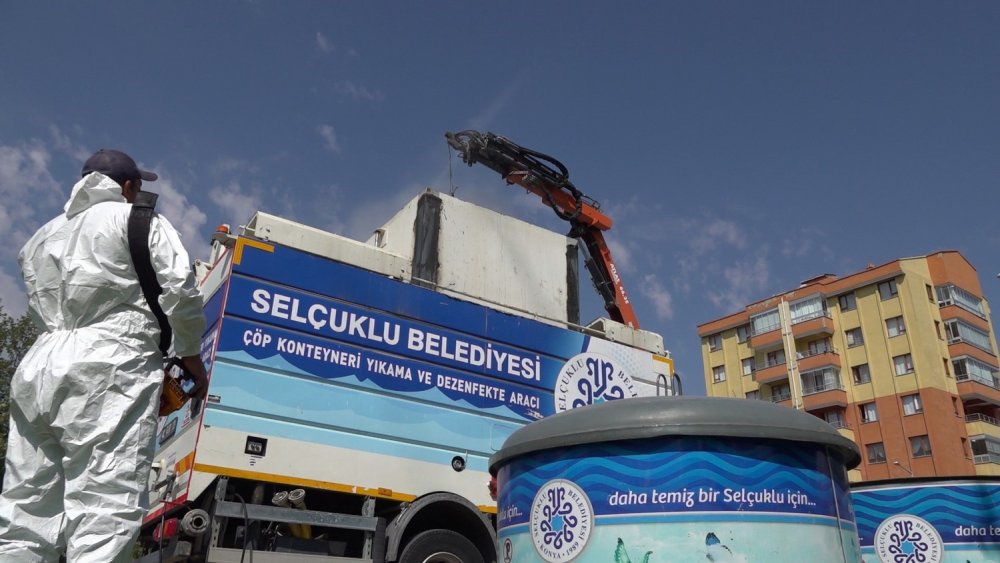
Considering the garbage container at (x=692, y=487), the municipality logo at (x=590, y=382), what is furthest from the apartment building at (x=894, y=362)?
the garbage container at (x=692, y=487)

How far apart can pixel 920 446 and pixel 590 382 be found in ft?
104

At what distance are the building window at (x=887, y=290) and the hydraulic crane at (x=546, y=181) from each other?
29.7 meters

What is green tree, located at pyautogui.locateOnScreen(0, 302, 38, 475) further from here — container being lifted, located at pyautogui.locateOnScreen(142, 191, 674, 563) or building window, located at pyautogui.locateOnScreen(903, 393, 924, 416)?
building window, located at pyautogui.locateOnScreen(903, 393, 924, 416)

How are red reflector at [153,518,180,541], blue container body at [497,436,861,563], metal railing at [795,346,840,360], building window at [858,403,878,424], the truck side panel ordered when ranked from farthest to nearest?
metal railing at [795,346,840,360] → building window at [858,403,878,424] → the truck side panel → red reflector at [153,518,180,541] → blue container body at [497,436,861,563]

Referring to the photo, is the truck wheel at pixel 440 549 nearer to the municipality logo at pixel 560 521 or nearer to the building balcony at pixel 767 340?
the municipality logo at pixel 560 521

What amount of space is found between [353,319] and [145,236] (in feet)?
13.2

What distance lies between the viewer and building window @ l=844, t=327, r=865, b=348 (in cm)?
3803

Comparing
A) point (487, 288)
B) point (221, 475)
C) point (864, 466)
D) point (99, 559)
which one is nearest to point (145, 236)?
point (99, 559)

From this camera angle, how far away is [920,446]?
112 ft

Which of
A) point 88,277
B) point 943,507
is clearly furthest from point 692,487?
point 943,507

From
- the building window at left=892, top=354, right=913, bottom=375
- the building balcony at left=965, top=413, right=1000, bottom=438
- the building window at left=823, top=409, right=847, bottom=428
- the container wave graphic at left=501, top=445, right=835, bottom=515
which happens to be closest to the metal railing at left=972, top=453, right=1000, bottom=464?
the building balcony at left=965, top=413, right=1000, bottom=438

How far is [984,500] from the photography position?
23.2 feet

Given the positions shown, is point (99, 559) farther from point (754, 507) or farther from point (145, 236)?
point (754, 507)

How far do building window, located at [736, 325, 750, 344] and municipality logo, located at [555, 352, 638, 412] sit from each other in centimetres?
3660
